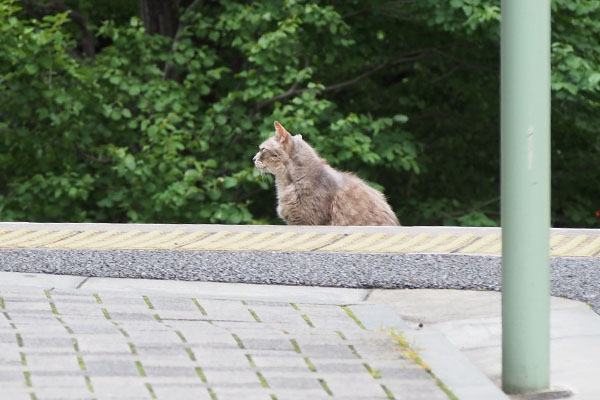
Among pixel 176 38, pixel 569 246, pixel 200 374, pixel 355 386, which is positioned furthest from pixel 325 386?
pixel 176 38

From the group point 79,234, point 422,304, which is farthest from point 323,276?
point 79,234

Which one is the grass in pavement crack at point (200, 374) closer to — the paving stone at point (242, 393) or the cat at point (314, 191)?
the paving stone at point (242, 393)

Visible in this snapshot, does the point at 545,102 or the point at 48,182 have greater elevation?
the point at 545,102

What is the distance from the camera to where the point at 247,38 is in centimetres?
1416

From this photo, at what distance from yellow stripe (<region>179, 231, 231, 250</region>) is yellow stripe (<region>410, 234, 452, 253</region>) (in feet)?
4.42

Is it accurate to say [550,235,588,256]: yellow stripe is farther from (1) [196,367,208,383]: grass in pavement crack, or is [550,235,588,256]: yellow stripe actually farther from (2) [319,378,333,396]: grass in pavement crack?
(1) [196,367,208,383]: grass in pavement crack

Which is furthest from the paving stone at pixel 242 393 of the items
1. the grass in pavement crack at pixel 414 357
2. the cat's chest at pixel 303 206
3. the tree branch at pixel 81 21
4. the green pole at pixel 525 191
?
the tree branch at pixel 81 21

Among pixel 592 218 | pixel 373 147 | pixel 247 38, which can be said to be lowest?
pixel 592 218

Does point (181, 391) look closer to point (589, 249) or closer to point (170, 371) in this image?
point (170, 371)

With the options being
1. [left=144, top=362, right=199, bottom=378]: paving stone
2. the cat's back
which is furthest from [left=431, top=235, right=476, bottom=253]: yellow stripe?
[left=144, top=362, right=199, bottom=378]: paving stone

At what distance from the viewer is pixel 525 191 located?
4484 mm

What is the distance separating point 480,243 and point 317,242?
1.07m

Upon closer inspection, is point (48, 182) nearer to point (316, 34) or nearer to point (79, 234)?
point (316, 34)

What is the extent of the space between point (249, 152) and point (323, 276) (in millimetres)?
7892
